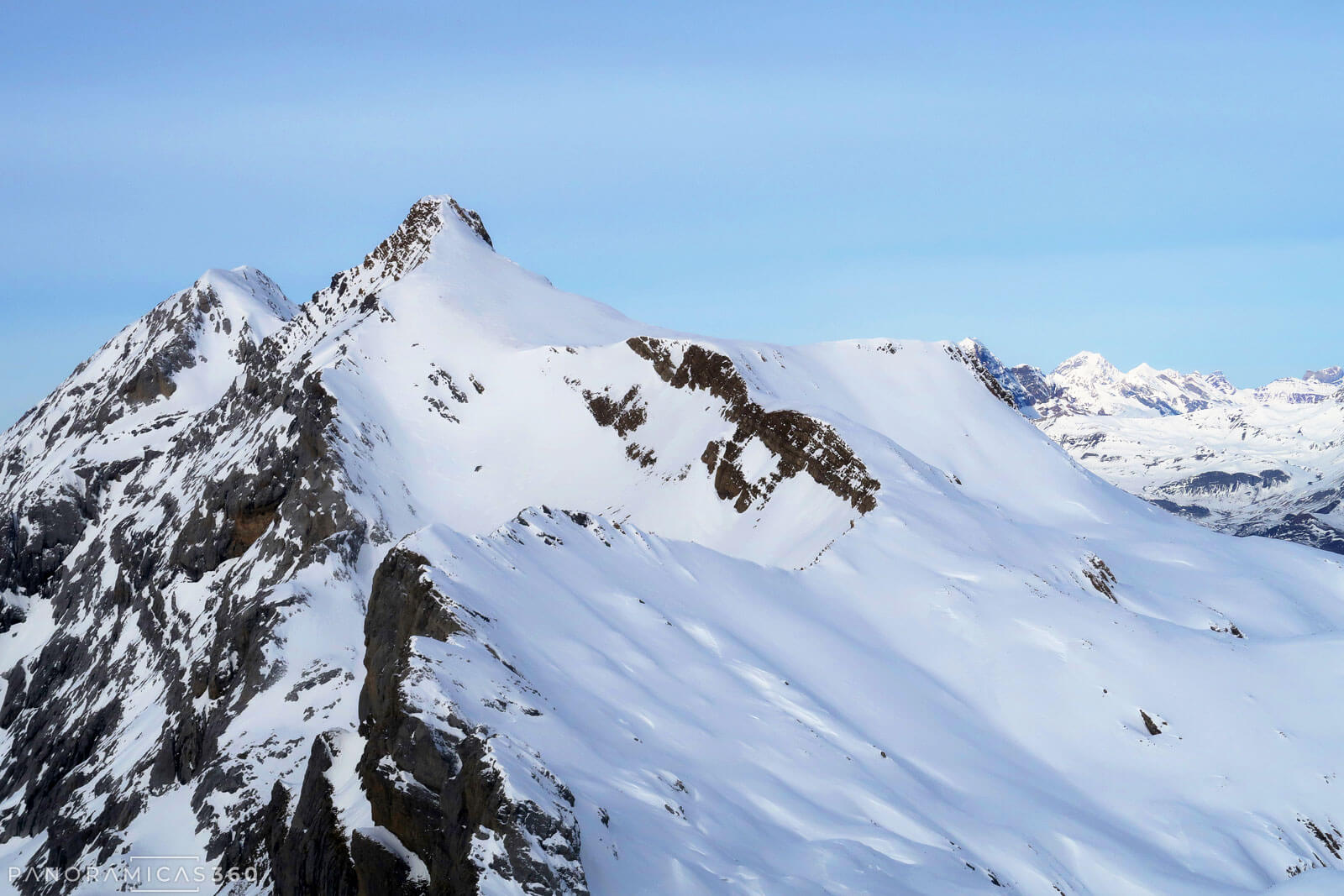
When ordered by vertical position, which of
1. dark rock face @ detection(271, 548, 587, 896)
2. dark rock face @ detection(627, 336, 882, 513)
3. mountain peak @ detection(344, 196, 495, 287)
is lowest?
dark rock face @ detection(271, 548, 587, 896)

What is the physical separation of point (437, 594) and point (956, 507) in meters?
40.0

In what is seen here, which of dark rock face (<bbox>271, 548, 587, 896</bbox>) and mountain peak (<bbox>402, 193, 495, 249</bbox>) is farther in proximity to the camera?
mountain peak (<bbox>402, 193, 495, 249</bbox>)

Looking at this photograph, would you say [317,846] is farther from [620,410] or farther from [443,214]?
[443,214]

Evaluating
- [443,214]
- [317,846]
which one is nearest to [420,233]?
[443,214]

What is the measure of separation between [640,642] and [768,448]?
34.8m

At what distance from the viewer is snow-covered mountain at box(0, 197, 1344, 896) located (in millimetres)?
32438

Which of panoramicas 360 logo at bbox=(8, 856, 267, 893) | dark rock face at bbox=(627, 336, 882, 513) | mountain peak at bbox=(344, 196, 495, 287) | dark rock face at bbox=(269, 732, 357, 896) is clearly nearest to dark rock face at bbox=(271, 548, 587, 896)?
dark rock face at bbox=(269, 732, 357, 896)

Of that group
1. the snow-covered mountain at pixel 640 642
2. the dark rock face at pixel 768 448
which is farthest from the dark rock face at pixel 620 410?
the dark rock face at pixel 768 448

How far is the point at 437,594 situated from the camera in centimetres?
4050

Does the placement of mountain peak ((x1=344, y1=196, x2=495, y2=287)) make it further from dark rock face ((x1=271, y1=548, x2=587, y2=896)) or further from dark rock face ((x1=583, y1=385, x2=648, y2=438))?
dark rock face ((x1=271, y1=548, x2=587, y2=896))

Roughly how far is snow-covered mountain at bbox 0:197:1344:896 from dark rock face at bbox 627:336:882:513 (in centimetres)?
28

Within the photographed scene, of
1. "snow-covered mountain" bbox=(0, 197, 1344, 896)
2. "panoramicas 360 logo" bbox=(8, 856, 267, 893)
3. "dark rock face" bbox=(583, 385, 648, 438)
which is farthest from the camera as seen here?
"dark rock face" bbox=(583, 385, 648, 438)

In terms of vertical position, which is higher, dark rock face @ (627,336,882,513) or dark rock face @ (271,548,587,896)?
dark rock face @ (627,336,882,513)

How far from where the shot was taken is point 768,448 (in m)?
78.7
